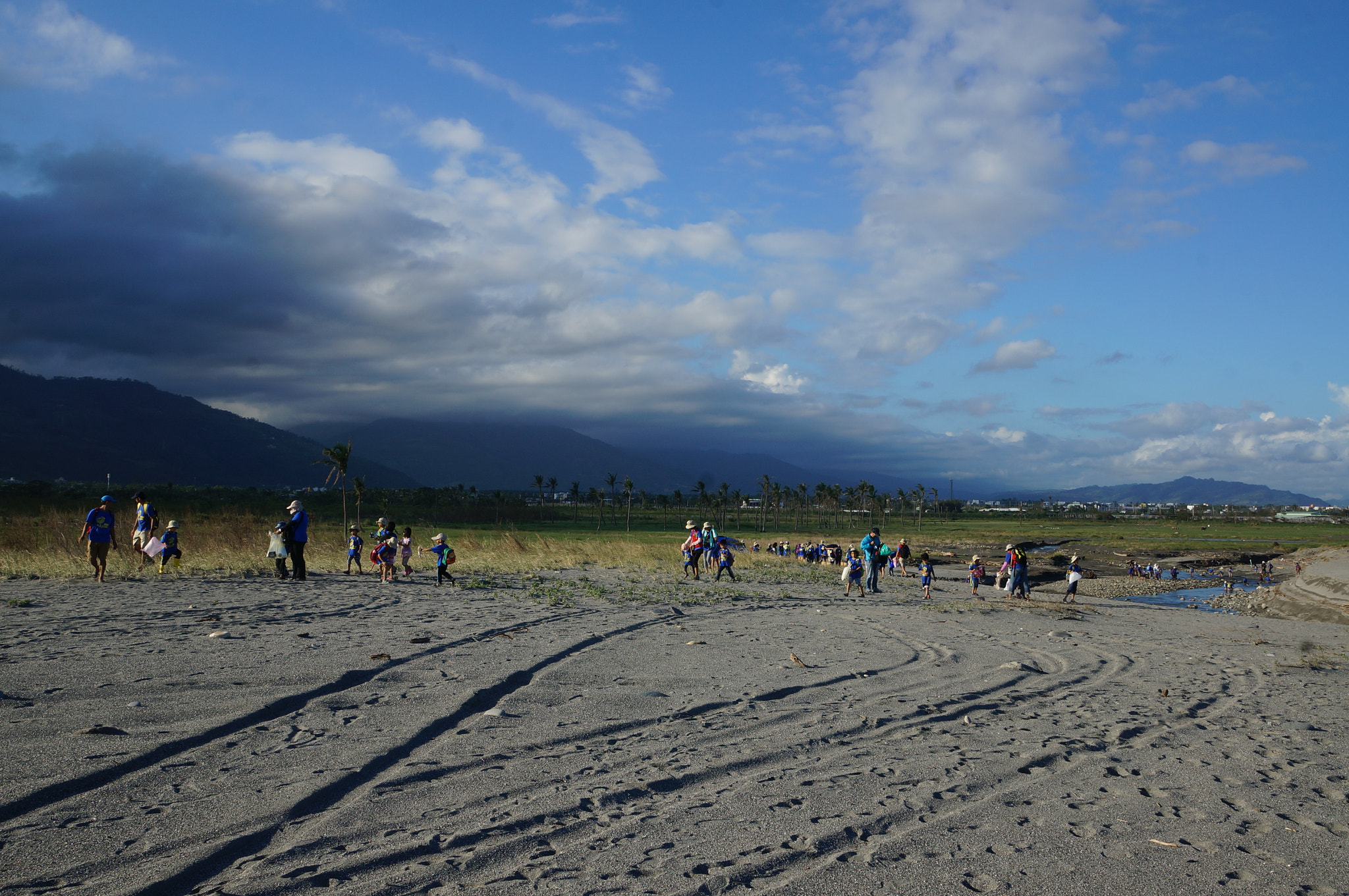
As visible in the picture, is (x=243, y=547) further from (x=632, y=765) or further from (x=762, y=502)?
(x=762, y=502)

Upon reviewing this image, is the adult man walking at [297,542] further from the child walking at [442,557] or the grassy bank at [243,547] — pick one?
the child walking at [442,557]

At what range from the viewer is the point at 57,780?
4332 millimetres

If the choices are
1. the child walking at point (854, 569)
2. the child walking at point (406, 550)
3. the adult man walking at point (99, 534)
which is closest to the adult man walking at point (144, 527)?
the adult man walking at point (99, 534)

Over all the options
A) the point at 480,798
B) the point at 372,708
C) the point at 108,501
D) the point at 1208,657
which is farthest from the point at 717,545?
the point at 480,798

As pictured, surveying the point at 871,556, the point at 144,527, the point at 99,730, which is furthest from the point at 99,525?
the point at 871,556

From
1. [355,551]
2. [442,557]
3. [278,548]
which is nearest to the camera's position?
[278,548]

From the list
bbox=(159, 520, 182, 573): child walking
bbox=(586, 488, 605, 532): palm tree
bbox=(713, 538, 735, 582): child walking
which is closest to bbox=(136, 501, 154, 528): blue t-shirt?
bbox=(159, 520, 182, 573): child walking

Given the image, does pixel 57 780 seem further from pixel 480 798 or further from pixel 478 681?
pixel 478 681

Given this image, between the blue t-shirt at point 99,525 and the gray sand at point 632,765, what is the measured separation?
4.14 meters

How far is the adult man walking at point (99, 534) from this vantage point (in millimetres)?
14359

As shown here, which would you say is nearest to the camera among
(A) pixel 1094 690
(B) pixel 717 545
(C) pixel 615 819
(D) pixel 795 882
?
(D) pixel 795 882

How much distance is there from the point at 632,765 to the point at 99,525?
14.6 m

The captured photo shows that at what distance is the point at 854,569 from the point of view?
22469 mm

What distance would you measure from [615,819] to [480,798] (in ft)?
2.89
